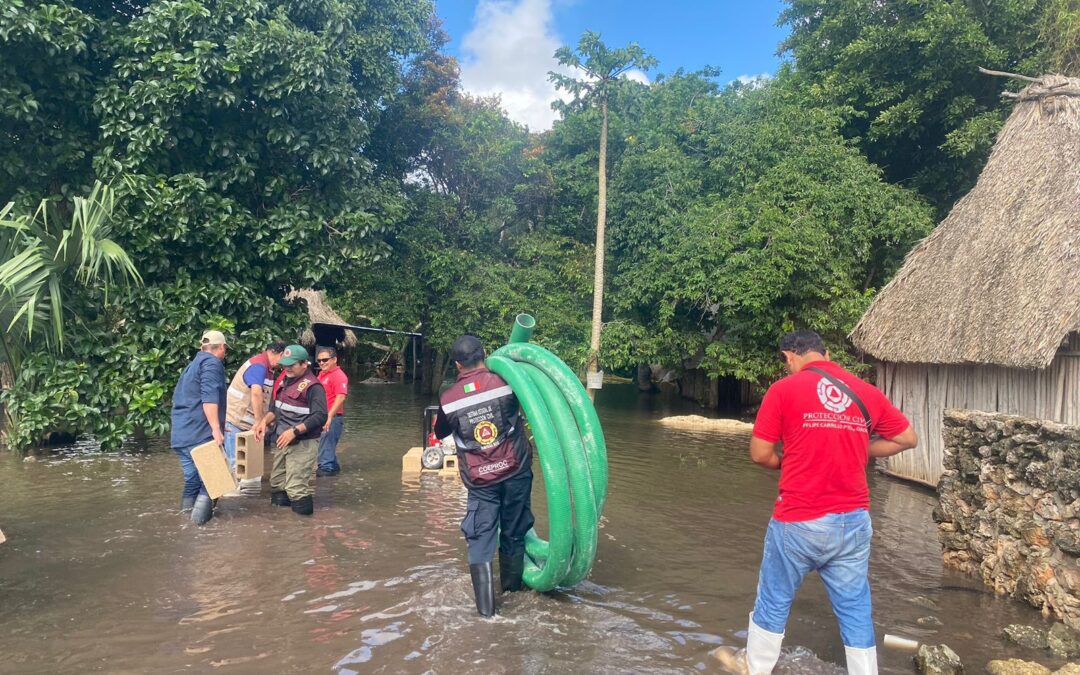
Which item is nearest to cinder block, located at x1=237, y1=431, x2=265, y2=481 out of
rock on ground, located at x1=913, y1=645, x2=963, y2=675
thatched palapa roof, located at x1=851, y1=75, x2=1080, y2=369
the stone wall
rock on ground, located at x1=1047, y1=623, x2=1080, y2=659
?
rock on ground, located at x1=913, y1=645, x2=963, y2=675

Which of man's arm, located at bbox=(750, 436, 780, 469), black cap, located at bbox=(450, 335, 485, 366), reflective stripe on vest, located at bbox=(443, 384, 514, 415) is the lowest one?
man's arm, located at bbox=(750, 436, 780, 469)

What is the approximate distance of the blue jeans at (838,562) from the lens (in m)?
4.02

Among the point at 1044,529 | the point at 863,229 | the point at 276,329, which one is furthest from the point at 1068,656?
the point at 863,229

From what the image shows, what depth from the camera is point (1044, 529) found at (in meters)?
5.36

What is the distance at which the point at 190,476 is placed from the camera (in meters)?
7.50

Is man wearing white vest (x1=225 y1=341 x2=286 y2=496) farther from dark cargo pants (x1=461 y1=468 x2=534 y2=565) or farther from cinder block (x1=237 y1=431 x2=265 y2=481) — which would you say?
dark cargo pants (x1=461 y1=468 x2=534 y2=565)

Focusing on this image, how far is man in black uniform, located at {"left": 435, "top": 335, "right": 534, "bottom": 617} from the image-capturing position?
5172 mm

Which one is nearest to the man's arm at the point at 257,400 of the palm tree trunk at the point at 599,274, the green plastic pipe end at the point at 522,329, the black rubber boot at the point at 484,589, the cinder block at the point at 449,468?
the cinder block at the point at 449,468

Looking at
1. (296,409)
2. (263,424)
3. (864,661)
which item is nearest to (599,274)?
(263,424)

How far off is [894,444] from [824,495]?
2.05 feet

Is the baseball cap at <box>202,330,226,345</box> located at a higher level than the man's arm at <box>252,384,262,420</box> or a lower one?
higher

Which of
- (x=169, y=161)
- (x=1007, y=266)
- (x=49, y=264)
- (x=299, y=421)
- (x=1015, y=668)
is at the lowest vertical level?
(x=1015, y=668)

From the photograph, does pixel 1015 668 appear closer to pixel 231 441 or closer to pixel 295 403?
pixel 295 403

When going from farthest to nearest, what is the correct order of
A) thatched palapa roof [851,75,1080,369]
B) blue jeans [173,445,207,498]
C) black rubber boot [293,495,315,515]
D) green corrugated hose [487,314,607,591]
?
thatched palapa roof [851,75,1080,369] < black rubber boot [293,495,315,515] < blue jeans [173,445,207,498] < green corrugated hose [487,314,607,591]
